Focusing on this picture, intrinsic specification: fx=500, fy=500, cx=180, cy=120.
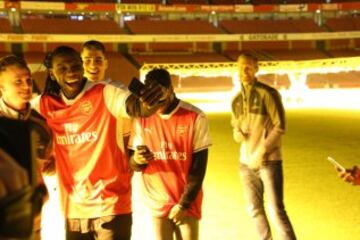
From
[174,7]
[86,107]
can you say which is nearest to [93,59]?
[86,107]

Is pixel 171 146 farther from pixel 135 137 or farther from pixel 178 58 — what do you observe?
pixel 178 58

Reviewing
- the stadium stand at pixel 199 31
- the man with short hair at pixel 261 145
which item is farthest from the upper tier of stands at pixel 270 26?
the man with short hair at pixel 261 145

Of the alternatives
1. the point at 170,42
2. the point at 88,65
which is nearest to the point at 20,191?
the point at 88,65

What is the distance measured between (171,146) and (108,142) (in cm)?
43

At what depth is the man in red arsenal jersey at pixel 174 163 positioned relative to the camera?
296 cm

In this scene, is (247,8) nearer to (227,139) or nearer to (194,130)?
(227,139)

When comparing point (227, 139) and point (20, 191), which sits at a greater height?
point (20, 191)

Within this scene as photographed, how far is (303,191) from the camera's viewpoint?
646cm

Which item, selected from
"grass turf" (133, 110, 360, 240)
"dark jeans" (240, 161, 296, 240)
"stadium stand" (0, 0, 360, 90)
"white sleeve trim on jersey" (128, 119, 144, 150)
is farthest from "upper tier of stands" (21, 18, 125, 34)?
"white sleeve trim on jersey" (128, 119, 144, 150)

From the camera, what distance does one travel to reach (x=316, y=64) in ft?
67.7

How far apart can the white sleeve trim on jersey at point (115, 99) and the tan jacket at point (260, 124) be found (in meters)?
Result: 1.72

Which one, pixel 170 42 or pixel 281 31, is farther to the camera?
pixel 281 31

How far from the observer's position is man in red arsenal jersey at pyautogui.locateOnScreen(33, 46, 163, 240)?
271 cm

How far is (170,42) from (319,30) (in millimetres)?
14012
